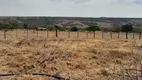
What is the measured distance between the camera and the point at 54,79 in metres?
9.32

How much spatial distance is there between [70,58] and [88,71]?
2.82 m

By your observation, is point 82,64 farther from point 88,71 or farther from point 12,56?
point 12,56

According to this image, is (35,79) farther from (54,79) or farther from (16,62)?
(16,62)

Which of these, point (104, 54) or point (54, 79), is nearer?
point (54, 79)

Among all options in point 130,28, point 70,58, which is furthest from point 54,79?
point 130,28

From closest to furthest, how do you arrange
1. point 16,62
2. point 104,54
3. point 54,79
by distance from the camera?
point 54,79 < point 16,62 < point 104,54

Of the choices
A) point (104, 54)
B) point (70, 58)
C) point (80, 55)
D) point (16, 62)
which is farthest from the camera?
point (104, 54)

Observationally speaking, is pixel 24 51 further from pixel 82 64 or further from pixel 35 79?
pixel 35 79

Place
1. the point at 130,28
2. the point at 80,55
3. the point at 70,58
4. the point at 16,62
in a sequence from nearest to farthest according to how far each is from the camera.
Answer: the point at 16,62, the point at 70,58, the point at 80,55, the point at 130,28

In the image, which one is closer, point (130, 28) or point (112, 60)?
point (112, 60)

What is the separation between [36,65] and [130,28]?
193ft

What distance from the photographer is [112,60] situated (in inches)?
655

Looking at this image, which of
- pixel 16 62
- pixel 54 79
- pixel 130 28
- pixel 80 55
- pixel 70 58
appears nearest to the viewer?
pixel 54 79

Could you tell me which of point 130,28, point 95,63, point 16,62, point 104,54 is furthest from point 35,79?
point 130,28
